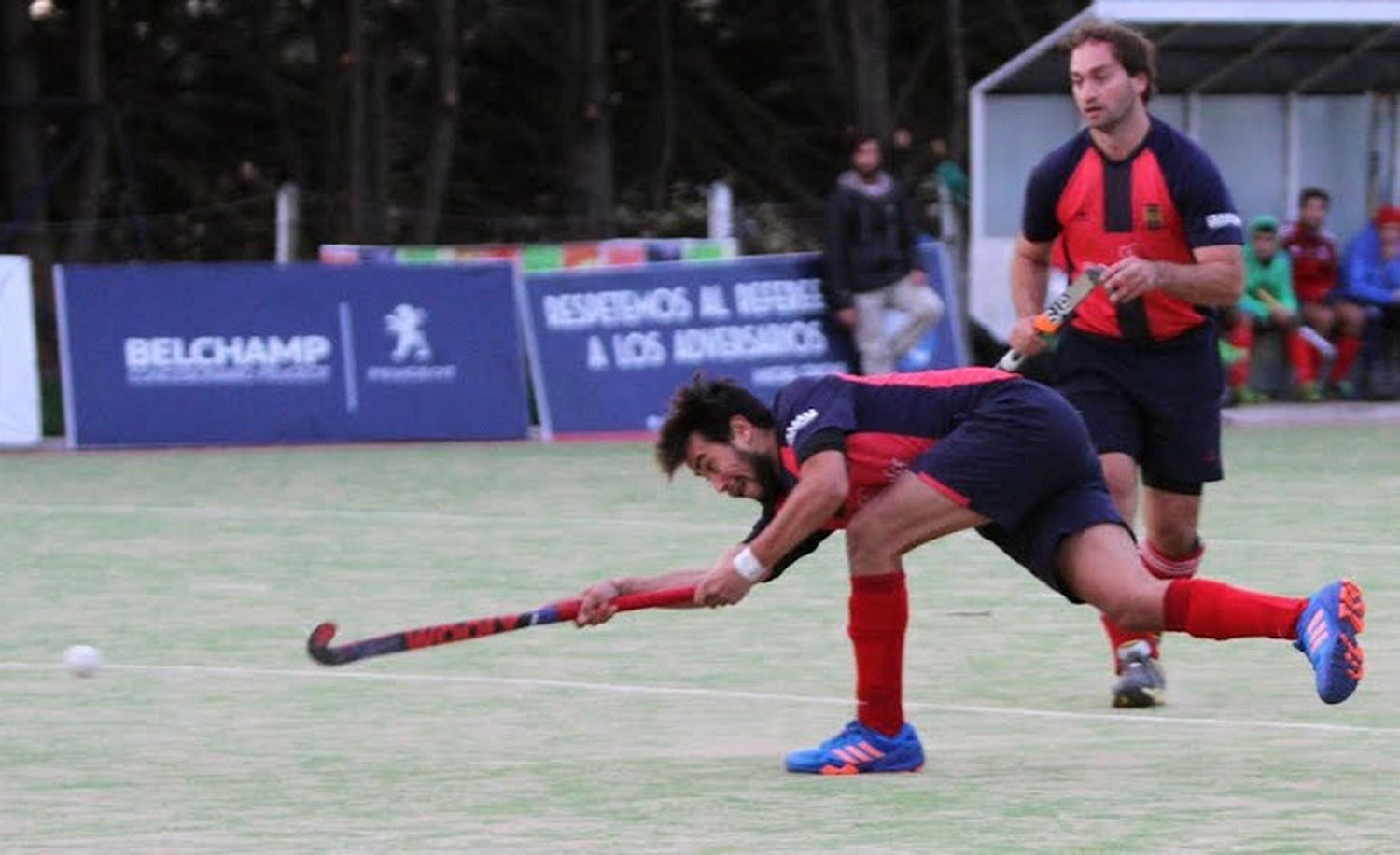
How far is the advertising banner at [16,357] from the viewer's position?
17.5 meters

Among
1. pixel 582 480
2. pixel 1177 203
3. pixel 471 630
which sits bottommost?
pixel 582 480

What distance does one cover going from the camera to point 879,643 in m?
6.81

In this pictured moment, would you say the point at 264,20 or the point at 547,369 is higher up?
the point at 264,20

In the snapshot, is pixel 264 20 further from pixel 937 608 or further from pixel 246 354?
pixel 937 608

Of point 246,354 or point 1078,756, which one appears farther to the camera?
point 246,354

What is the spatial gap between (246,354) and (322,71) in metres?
9.43

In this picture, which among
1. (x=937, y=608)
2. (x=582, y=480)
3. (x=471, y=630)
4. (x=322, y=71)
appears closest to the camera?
(x=471, y=630)

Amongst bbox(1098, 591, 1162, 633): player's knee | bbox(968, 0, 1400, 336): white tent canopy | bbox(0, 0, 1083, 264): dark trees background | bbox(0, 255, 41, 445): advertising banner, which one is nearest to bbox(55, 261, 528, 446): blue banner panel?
bbox(0, 255, 41, 445): advertising banner

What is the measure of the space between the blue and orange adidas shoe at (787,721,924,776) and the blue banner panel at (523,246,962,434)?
11131mm

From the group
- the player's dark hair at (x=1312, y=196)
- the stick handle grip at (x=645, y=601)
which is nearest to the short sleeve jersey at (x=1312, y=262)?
the player's dark hair at (x=1312, y=196)

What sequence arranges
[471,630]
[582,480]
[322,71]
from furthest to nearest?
[322,71] < [582,480] < [471,630]

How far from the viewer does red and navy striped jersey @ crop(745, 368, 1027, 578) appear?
266 inches

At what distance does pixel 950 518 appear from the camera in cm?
686

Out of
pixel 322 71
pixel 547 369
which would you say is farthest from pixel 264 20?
pixel 547 369
